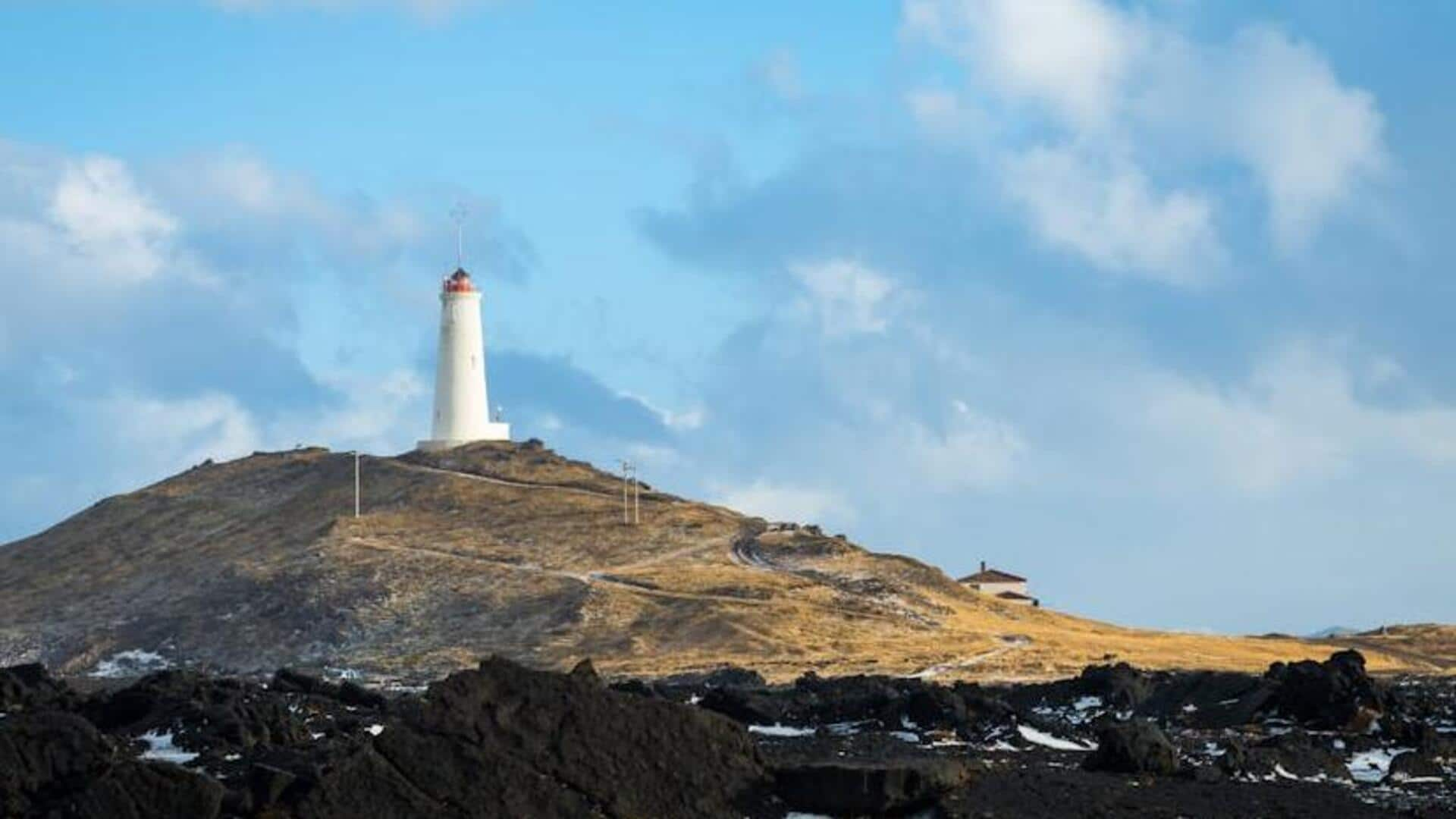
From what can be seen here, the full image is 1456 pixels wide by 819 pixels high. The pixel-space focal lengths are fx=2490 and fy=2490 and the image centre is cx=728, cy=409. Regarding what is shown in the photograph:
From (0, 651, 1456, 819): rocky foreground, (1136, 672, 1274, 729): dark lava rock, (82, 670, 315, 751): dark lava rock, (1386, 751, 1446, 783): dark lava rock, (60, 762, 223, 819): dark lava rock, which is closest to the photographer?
(60, 762, 223, 819): dark lava rock

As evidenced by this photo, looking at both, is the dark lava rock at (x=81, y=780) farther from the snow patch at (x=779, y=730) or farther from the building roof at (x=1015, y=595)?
the building roof at (x=1015, y=595)

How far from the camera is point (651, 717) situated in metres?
29.2

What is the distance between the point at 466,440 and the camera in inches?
5433

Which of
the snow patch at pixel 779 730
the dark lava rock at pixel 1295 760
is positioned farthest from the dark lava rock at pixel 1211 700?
the snow patch at pixel 779 730

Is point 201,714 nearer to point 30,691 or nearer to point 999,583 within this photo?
point 30,691

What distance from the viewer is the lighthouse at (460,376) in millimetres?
132125

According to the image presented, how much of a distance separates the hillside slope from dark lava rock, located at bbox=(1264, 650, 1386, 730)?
102 feet

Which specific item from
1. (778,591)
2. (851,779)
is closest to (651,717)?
(851,779)

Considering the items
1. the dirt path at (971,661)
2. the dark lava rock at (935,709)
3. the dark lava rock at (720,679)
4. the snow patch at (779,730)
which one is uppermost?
the dirt path at (971,661)

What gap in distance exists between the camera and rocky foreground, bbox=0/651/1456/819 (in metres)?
28.0

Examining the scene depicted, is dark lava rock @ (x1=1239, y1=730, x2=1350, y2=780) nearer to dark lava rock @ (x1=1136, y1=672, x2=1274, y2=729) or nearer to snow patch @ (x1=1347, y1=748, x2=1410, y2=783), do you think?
snow patch @ (x1=1347, y1=748, x2=1410, y2=783)

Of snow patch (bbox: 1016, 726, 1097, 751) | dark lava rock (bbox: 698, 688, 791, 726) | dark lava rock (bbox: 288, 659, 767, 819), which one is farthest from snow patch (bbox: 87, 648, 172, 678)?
dark lava rock (bbox: 288, 659, 767, 819)

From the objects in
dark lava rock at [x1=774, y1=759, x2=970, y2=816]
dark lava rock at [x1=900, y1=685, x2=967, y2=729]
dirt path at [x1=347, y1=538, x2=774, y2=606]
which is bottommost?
dark lava rock at [x1=774, y1=759, x2=970, y2=816]

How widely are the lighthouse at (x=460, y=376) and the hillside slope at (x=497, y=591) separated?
133 cm
